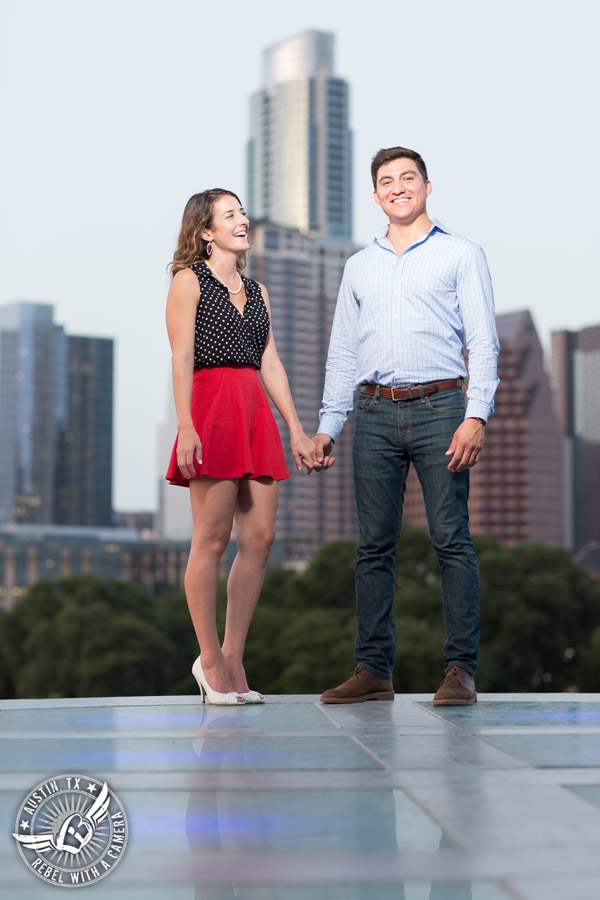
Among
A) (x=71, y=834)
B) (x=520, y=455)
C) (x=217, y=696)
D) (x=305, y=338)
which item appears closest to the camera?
(x=71, y=834)

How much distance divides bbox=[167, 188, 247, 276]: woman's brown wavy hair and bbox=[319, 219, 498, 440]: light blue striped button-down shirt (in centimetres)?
70

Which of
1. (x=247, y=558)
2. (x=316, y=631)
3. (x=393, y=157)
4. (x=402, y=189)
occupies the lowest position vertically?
(x=316, y=631)

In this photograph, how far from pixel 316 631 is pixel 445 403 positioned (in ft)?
122

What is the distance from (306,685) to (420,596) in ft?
19.5

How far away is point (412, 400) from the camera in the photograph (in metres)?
4.93

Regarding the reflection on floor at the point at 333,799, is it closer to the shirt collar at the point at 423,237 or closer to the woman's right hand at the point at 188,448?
the woman's right hand at the point at 188,448

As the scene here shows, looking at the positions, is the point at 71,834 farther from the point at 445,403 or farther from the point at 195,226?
the point at 195,226

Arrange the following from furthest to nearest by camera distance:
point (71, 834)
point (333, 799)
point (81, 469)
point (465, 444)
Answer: point (81, 469) < point (465, 444) < point (333, 799) < point (71, 834)

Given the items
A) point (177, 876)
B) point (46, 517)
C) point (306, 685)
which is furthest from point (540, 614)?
point (46, 517)

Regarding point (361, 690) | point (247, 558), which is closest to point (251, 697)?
point (361, 690)

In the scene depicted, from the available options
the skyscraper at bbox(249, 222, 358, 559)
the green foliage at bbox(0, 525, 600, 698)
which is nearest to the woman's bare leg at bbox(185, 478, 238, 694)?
the green foliage at bbox(0, 525, 600, 698)

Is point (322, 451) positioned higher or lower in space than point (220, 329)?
lower

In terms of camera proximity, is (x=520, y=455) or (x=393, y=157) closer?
(x=393, y=157)

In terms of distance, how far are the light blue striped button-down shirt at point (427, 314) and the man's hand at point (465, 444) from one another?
0.18 meters
